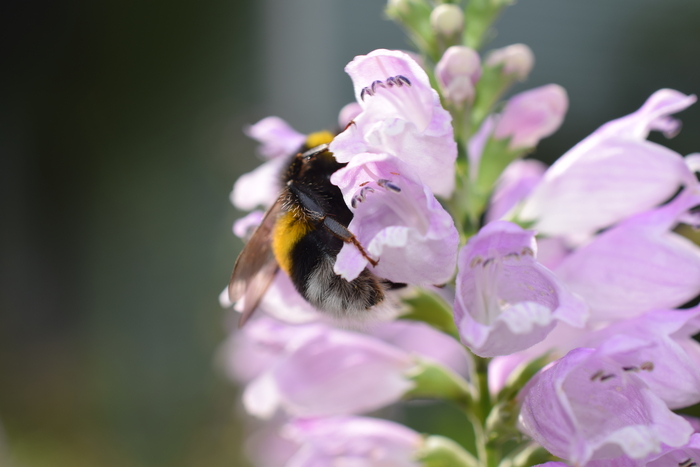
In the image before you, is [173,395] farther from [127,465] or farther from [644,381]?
[644,381]

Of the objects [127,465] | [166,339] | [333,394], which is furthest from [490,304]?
[166,339]

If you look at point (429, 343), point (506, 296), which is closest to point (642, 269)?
point (506, 296)

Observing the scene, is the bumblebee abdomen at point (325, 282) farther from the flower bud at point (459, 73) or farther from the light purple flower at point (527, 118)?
the light purple flower at point (527, 118)

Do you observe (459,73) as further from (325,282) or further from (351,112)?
(325,282)

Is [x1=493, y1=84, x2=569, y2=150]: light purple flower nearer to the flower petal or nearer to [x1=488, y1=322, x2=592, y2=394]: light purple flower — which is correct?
[x1=488, y1=322, x2=592, y2=394]: light purple flower

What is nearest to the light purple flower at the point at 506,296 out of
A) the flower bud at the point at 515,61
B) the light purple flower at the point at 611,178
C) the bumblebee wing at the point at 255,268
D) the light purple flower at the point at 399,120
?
the light purple flower at the point at 399,120
